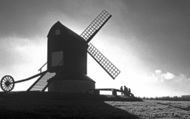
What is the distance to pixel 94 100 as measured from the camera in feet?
84.7

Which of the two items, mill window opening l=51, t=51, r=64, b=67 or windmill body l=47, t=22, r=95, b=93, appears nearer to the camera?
windmill body l=47, t=22, r=95, b=93

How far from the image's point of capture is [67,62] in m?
31.3

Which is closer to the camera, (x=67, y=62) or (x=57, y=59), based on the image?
(x=67, y=62)

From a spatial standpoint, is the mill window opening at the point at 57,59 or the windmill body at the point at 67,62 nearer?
the windmill body at the point at 67,62

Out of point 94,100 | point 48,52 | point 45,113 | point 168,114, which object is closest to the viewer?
point 45,113

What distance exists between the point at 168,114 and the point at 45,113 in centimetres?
817

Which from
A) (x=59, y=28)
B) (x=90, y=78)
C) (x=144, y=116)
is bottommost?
(x=144, y=116)

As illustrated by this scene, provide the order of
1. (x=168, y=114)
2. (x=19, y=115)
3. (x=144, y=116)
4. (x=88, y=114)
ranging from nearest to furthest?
(x=19, y=115) → (x=88, y=114) → (x=144, y=116) → (x=168, y=114)

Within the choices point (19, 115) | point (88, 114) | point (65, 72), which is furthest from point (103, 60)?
point (19, 115)

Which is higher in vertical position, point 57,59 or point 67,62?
point 57,59

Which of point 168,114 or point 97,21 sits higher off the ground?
point 97,21

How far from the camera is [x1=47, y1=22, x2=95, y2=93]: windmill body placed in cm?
3134

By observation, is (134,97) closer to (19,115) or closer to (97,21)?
(97,21)

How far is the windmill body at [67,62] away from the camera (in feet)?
103
